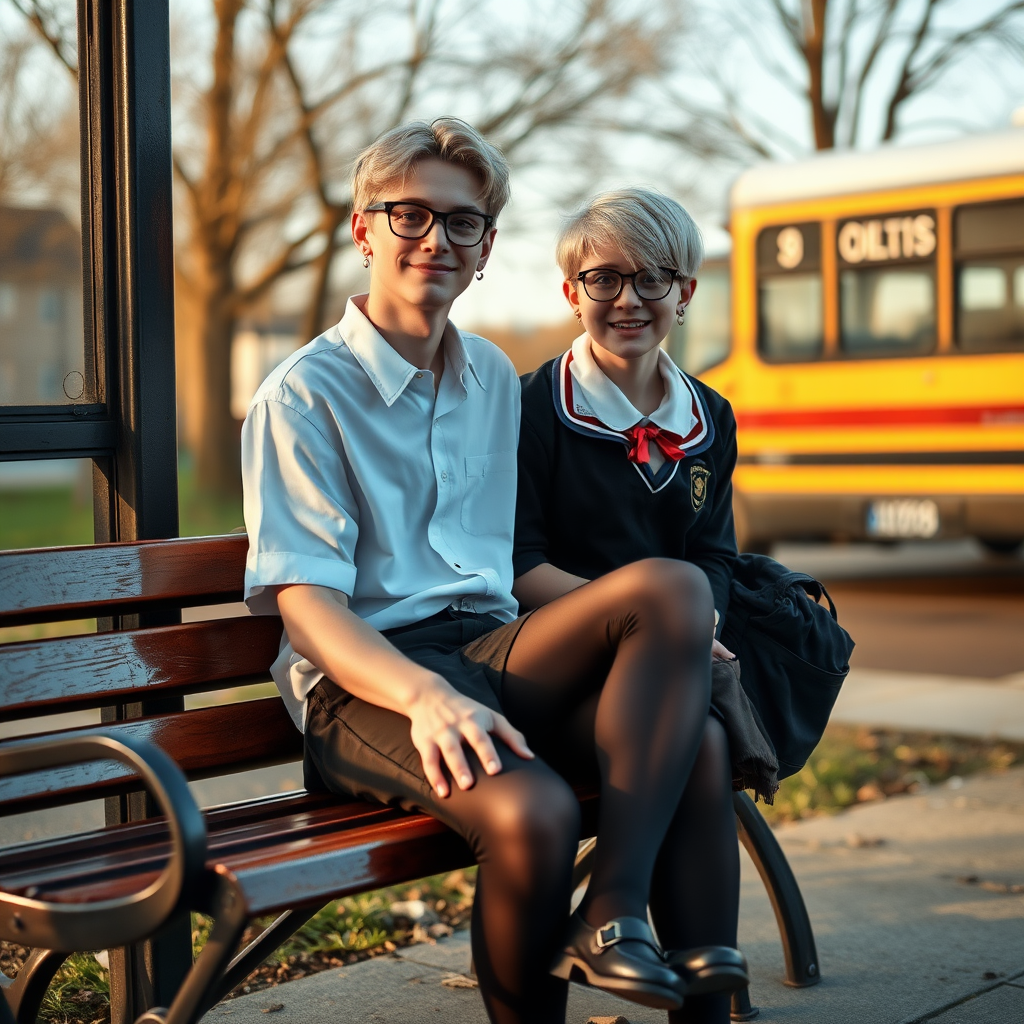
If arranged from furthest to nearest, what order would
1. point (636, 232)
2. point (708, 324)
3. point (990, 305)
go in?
point (708, 324) < point (990, 305) < point (636, 232)

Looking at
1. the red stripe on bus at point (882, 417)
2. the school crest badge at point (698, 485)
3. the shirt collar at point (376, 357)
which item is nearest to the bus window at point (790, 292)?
the red stripe on bus at point (882, 417)

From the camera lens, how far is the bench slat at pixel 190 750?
239 centimetres

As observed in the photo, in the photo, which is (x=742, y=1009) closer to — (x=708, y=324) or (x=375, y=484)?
(x=375, y=484)

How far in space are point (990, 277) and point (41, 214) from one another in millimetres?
8691

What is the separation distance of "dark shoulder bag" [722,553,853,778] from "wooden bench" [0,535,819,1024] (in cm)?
29

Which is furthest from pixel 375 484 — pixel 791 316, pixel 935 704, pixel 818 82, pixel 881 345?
pixel 818 82

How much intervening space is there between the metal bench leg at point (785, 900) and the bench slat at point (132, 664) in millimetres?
1088

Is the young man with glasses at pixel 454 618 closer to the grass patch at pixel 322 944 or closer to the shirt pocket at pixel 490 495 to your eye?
the shirt pocket at pixel 490 495

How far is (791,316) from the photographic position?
451 inches

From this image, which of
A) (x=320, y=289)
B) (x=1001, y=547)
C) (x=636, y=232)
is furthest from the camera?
(x=320, y=289)

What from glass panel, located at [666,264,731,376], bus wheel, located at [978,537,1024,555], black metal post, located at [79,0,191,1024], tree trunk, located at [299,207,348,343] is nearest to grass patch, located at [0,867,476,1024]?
black metal post, located at [79,0,191,1024]

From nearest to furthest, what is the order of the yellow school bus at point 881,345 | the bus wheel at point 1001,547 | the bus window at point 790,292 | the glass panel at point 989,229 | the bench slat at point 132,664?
the bench slat at point 132,664 → the glass panel at point 989,229 → the yellow school bus at point 881,345 → the bus window at point 790,292 → the bus wheel at point 1001,547

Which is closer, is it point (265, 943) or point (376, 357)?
point (265, 943)

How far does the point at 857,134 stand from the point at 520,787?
738 inches
